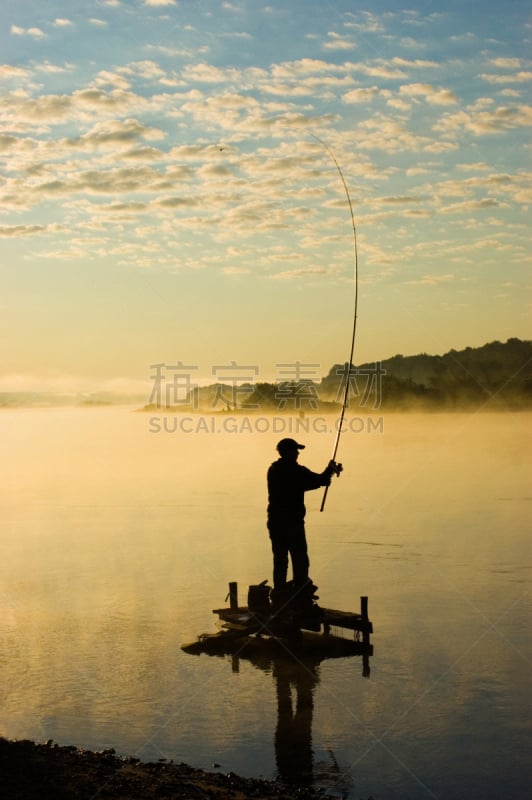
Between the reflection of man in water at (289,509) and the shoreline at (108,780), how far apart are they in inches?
166

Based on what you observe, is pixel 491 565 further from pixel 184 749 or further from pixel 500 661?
pixel 184 749

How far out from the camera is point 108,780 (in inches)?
300


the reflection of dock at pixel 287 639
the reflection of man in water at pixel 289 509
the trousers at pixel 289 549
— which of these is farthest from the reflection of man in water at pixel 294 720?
the reflection of man in water at pixel 289 509

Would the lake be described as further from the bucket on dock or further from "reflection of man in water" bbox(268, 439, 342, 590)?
"reflection of man in water" bbox(268, 439, 342, 590)

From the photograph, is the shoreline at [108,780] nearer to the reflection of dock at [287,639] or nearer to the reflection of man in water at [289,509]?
the reflection of dock at [287,639]

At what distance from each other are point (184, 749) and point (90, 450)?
61057mm

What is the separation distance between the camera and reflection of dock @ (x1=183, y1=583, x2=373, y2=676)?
11945 mm

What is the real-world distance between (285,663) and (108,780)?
433 centimetres

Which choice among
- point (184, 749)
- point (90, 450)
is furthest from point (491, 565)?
point (90, 450)

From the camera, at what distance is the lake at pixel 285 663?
886cm

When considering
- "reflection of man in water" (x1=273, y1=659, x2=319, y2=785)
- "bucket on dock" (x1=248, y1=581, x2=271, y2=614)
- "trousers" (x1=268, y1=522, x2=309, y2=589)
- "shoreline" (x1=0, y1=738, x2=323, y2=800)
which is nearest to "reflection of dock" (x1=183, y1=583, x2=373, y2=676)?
"bucket on dock" (x1=248, y1=581, x2=271, y2=614)

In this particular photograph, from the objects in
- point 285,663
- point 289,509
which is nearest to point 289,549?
point 289,509

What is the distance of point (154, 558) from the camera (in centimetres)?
1941

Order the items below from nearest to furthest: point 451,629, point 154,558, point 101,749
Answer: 1. point 101,749
2. point 451,629
3. point 154,558
